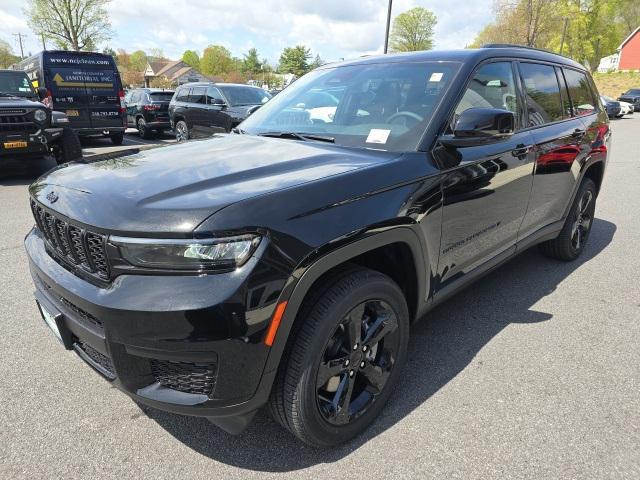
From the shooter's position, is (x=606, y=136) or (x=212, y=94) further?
(x=212, y=94)

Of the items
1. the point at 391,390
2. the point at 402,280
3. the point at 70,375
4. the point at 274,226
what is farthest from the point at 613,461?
the point at 70,375

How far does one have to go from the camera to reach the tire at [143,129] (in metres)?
15.2

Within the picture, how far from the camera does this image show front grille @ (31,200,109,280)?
180 centimetres

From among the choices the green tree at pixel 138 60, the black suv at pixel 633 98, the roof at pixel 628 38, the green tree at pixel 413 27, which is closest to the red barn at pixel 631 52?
the roof at pixel 628 38

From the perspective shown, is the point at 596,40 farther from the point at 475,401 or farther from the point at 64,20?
the point at 475,401

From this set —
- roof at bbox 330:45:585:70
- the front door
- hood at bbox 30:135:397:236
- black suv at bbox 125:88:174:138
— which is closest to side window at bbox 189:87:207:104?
black suv at bbox 125:88:174:138

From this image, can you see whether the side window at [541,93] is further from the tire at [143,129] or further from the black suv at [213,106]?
the tire at [143,129]

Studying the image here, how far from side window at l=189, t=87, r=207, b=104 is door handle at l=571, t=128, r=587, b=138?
31.7 feet

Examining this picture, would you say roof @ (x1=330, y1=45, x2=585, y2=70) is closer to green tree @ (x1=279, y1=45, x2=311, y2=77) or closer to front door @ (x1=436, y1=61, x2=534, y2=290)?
front door @ (x1=436, y1=61, x2=534, y2=290)

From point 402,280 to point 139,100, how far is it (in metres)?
15.6

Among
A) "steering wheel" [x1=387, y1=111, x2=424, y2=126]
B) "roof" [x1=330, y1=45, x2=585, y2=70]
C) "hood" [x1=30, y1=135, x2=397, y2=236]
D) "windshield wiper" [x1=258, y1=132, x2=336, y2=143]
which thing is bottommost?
"hood" [x1=30, y1=135, x2=397, y2=236]

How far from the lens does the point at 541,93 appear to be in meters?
3.56

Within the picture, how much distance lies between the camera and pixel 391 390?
2391mm

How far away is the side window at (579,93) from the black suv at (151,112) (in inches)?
517
